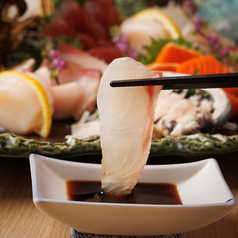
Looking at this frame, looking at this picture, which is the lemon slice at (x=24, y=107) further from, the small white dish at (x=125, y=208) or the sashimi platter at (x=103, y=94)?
the small white dish at (x=125, y=208)

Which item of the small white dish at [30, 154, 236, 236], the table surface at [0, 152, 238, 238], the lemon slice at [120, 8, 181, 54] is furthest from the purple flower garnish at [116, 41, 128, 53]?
the small white dish at [30, 154, 236, 236]

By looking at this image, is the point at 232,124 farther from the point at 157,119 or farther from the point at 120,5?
the point at 120,5

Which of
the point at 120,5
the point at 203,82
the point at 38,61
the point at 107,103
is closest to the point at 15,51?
the point at 38,61

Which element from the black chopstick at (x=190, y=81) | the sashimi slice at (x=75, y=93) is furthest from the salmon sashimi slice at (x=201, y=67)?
the black chopstick at (x=190, y=81)

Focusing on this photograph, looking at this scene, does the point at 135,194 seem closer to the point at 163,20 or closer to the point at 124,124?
the point at 124,124

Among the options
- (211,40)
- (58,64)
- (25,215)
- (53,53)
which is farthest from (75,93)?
(211,40)
